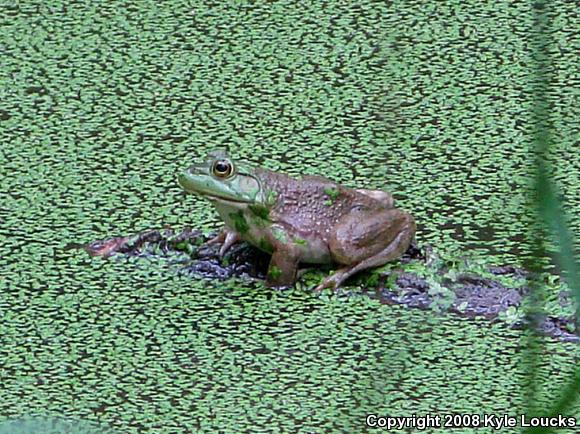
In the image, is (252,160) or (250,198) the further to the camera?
(252,160)

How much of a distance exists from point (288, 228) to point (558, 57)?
99 cm

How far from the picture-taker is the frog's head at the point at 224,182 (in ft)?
6.66

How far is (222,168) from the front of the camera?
2041 millimetres

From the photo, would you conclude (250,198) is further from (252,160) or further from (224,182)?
(252,160)

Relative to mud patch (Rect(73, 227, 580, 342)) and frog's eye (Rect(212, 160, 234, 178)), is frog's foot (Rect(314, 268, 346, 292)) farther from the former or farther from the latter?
frog's eye (Rect(212, 160, 234, 178))

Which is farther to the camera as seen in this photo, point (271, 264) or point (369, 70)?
point (369, 70)

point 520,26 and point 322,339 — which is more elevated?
point 520,26

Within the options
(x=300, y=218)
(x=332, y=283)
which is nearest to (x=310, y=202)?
(x=300, y=218)

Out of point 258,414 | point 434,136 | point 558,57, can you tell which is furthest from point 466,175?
point 258,414

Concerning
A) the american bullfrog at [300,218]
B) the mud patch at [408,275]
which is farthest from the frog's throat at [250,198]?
the mud patch at [408,275]

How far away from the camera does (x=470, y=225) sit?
85.7 inches

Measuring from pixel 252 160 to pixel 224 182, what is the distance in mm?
376

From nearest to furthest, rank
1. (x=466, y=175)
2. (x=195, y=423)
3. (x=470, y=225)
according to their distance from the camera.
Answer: (x=195, y=423) → (x=470, y=225) → (x=466, y=175)

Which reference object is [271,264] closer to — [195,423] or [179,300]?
[179,300]
